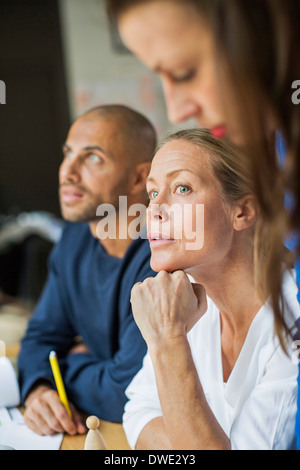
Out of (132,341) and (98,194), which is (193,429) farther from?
(98,194)

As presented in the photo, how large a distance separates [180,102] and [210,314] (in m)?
0.24

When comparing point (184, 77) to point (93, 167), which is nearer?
point (184, 77)

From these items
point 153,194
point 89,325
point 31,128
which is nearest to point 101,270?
point 89,325

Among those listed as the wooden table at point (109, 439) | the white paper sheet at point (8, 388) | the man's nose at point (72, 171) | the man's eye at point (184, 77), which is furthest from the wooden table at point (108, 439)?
the man's eye at point (184, 77)

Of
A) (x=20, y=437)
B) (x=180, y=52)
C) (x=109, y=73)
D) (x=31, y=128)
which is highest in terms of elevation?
(x=31, y=128)

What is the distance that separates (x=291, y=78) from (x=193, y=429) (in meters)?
0.34

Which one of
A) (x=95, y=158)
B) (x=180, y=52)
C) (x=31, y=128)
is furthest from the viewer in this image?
(x=31, y=128)

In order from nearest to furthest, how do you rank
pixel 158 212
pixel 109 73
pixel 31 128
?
pixel 158 212, pixel 109 73, pixel 31 128

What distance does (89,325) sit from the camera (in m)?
0.76

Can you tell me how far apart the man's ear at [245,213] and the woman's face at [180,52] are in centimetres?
9

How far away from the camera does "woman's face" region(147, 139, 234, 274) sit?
55 centimetres

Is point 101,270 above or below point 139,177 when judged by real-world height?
below

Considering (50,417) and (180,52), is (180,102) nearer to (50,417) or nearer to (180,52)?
(180,52)
